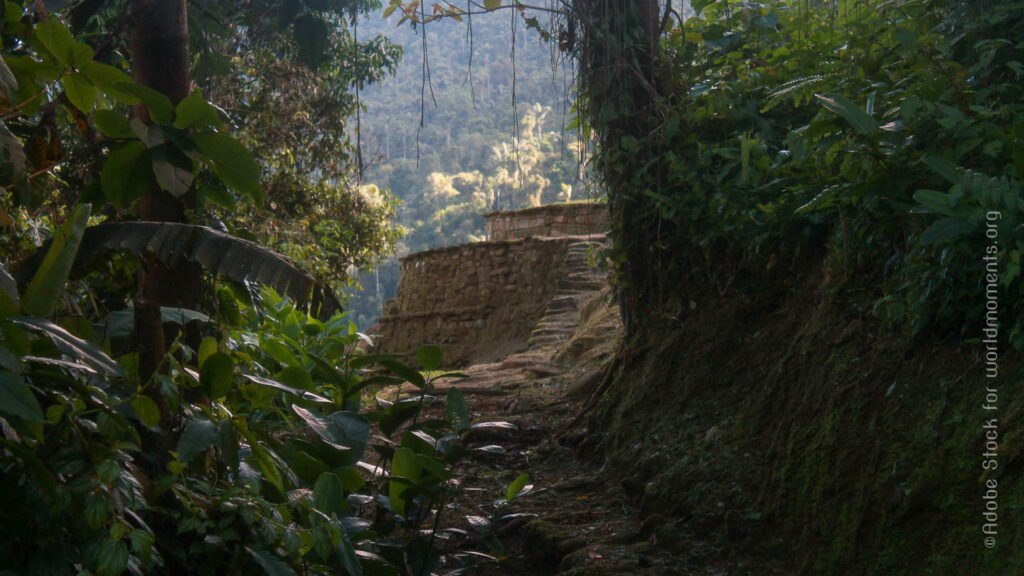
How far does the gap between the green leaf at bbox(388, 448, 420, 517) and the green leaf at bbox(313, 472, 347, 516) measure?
46 centimetres

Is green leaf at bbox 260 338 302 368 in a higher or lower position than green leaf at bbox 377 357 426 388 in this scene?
higher

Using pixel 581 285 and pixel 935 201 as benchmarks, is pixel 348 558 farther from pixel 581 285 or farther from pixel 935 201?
pixel 581 285

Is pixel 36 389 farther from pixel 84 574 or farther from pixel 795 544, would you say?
pixel 795 544

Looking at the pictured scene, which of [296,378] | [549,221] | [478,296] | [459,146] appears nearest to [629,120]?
[296,378]

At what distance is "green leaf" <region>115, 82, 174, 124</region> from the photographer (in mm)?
1523

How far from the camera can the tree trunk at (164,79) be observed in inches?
79.9

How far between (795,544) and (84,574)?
183 centimetres

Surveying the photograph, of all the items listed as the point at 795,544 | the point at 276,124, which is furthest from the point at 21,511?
the point at 276,124

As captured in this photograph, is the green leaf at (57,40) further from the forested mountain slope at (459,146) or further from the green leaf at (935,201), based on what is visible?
the forested mountain slope at (459,146)

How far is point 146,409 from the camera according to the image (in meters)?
1.40

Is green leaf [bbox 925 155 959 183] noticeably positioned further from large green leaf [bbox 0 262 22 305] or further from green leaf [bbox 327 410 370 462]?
large green leaf [bbox 0 262 22 305]

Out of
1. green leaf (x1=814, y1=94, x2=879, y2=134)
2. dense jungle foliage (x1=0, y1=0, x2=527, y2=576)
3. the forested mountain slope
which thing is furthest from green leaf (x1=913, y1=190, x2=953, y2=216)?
the forested mountain slope

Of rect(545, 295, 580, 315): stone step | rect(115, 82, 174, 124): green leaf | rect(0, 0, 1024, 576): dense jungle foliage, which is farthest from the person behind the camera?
rect(545, 295, 580, 315): stone step

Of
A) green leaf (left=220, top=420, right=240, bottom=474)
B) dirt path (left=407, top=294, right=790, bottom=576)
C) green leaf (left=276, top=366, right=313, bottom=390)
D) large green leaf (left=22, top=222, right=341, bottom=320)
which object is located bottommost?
dirt path (left=407, top=294, right=790, bottom=576)
